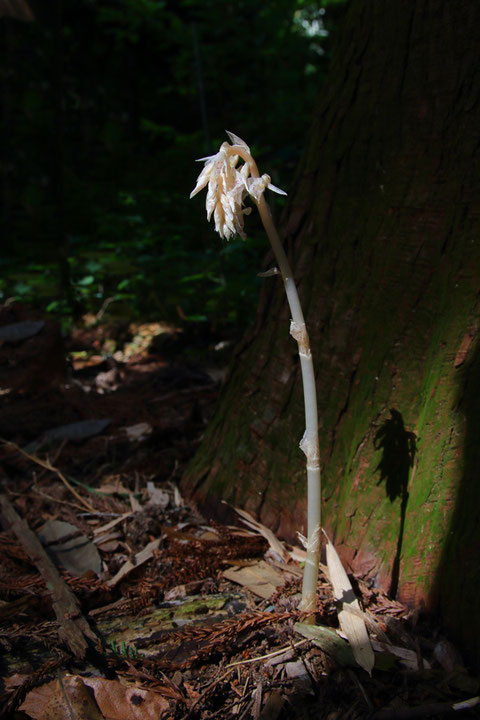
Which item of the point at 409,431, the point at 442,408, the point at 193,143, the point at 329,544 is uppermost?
the point at 193,143

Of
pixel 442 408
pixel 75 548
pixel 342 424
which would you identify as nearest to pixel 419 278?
pixel 442 408

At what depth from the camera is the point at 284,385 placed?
6.32 ft

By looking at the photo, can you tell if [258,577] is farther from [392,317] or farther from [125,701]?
[392,317]

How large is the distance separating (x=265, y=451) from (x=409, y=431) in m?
0.56

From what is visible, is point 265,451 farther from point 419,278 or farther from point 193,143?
point 193,143

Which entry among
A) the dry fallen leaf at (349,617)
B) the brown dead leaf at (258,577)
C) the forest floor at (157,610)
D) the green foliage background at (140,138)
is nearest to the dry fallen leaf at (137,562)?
the forest floor at (157,610)

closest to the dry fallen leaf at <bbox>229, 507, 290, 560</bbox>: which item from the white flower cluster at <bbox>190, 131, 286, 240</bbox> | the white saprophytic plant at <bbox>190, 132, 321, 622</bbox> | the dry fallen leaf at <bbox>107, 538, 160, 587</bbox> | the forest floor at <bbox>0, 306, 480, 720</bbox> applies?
the forest floor at <bbox>0, 306, 480, 720</bbox>

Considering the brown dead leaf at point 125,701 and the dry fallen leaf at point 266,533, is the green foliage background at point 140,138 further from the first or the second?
→ the brown dead leaf at point 125,701

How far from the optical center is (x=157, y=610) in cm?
164

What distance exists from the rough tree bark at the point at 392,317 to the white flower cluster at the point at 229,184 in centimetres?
71

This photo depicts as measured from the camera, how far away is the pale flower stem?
1169 mm

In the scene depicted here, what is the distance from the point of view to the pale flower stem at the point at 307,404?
1.17m

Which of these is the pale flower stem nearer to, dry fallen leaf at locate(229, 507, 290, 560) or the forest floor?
the forest floor

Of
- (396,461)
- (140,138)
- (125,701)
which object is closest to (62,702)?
(125,701)
